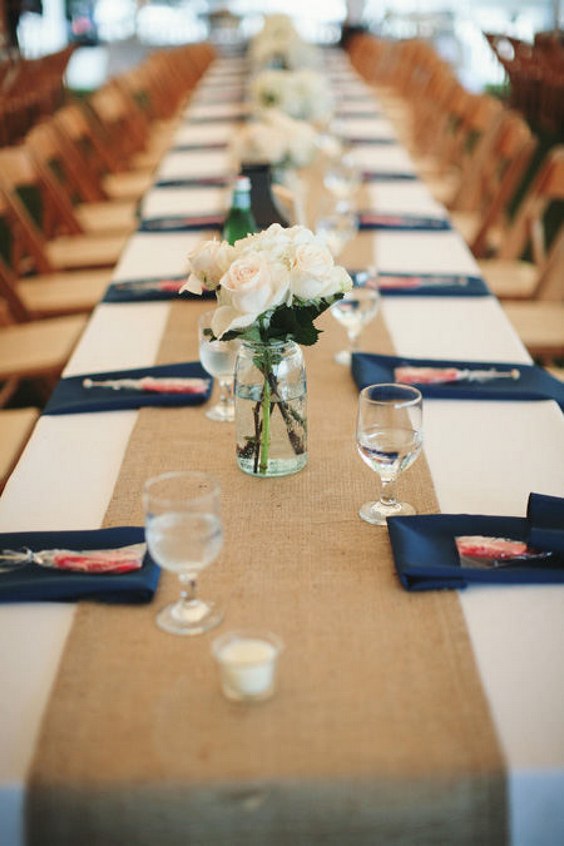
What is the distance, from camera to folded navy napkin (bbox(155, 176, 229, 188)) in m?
3.96

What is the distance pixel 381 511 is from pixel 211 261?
421 mm

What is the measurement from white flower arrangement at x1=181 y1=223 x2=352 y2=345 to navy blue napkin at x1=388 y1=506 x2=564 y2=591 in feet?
0.96

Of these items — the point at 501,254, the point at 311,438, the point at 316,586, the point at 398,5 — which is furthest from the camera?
the point at 398,5

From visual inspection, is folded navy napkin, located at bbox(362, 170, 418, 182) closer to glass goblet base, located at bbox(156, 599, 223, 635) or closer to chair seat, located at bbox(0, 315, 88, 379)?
chair seat, located at bbox(0, 315, 88, 379)

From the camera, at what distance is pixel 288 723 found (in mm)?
1050

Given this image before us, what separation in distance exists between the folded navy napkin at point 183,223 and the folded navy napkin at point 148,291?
57 cm

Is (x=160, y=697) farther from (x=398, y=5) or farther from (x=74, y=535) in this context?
(x=398, y=5)

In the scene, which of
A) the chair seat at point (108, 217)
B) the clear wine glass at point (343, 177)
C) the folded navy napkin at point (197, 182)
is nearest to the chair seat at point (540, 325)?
the clear wine glass at point (343, 177)

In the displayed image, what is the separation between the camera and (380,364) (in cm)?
202

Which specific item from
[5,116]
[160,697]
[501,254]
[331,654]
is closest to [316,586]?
[331,654]

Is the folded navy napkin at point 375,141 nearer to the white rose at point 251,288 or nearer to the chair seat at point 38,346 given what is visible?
the chair seat at point 38,346

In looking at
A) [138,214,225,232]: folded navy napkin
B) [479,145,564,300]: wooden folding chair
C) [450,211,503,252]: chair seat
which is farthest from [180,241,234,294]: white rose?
[450,211,503,252]: chair seat

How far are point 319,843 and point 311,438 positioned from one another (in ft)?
2.73

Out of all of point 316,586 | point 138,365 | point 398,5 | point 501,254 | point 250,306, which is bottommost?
point 398,5
